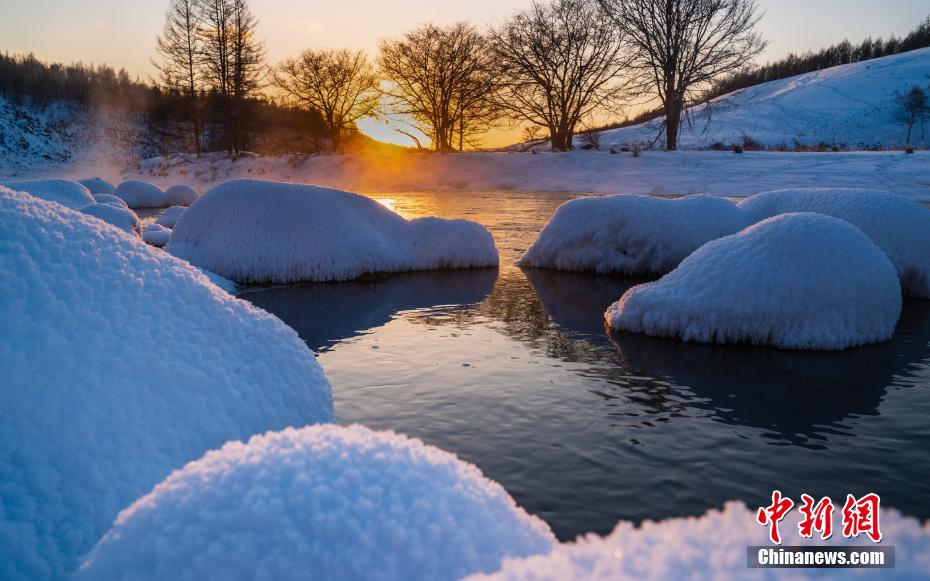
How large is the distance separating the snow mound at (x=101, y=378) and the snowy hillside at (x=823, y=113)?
50.1 meters

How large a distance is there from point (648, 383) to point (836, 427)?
1212mm

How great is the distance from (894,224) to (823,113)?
5650 cm

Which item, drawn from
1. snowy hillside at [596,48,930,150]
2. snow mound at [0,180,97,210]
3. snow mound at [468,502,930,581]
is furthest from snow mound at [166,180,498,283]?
snowy hillside at [596,48,930,150]

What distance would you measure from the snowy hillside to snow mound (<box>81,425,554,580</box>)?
51.2 metres

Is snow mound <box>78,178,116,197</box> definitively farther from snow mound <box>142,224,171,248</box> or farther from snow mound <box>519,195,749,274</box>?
snow mound <box>519,195,749,274</box>

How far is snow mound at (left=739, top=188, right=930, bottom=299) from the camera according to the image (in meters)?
7.95

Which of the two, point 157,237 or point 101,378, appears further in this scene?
point 157,237

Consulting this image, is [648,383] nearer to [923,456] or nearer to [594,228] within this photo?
[923,456]

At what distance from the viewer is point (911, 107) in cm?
5116

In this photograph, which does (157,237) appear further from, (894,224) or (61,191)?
(894,224)

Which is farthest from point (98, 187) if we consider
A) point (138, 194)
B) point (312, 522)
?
point (312, 522)

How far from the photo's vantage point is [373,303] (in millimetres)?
7910

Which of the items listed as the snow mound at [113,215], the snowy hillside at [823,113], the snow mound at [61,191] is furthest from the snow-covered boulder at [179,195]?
the snowy hillside at [823,113]

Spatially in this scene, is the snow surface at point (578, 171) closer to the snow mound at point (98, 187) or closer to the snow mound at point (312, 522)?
the snow mound at point (98, 187)
